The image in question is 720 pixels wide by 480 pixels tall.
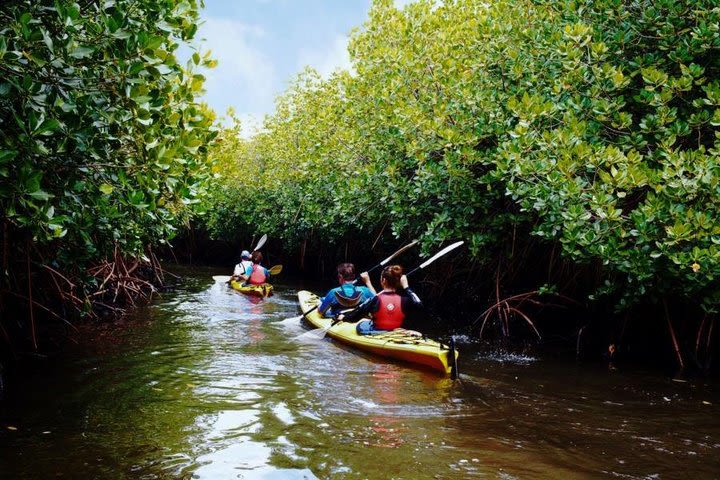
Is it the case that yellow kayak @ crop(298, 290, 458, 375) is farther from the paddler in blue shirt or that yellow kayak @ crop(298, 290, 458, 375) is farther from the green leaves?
the green leaves

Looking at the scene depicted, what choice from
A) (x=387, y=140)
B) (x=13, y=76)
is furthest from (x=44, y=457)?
(x=387, y=140)

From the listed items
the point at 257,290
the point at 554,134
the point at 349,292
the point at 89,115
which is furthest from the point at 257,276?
the point at 89,115

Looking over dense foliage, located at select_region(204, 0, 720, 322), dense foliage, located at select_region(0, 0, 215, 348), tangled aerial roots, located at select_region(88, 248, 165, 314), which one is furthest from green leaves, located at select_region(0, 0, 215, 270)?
dense foliage, located at select_region(204, 0, 720, 322)

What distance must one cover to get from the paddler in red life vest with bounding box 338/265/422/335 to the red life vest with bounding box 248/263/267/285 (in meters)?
6.38

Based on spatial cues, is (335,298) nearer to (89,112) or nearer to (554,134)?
(554,134)

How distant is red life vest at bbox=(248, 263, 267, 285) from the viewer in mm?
12914

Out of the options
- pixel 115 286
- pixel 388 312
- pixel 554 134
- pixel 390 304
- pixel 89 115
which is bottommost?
pixel 115 286

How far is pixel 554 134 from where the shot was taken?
5.79 m

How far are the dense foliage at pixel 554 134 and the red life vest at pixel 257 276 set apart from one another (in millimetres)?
2245

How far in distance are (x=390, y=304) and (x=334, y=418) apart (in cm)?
259

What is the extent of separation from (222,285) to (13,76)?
1220 cm

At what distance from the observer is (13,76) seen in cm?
303

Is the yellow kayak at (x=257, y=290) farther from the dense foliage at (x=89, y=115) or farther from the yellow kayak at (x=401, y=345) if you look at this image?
the dense foliage at (x=89, y=115)

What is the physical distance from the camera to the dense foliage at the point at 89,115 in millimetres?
3008
